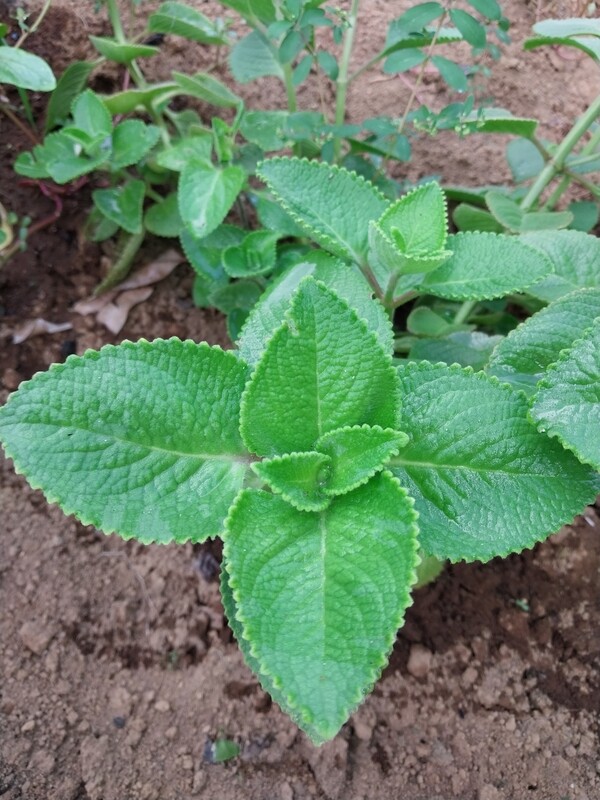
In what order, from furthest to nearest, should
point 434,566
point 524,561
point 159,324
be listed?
1. point 159,324
2. point 524,561
3. point 434,566

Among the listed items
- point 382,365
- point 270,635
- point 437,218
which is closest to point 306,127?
point 437,218

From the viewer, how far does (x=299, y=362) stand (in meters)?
0.91

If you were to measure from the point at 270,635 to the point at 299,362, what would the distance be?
33 cm

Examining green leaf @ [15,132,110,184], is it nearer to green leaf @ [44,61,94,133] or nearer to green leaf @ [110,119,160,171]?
green leaf @ [110,119,160,171]

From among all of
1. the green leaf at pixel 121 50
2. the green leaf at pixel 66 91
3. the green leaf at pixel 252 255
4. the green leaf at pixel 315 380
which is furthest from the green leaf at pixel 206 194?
the green leaf at pixel 315 380

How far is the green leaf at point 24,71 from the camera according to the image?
1463 millimetres

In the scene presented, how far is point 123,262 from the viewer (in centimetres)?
179

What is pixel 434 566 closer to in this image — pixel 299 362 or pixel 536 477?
pixel 536 477

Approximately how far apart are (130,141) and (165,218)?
0.20 meters

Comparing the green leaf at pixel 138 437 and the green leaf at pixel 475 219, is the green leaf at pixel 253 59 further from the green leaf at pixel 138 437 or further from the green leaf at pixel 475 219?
the green leaf at pixel 138 437

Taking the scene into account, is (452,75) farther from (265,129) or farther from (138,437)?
(138,437)

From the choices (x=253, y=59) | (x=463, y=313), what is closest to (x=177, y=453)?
(x=463, y=313)

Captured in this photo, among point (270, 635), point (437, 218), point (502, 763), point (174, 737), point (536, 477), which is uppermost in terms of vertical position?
point (437, 218)

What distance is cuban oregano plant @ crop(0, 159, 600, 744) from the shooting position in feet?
2.77
